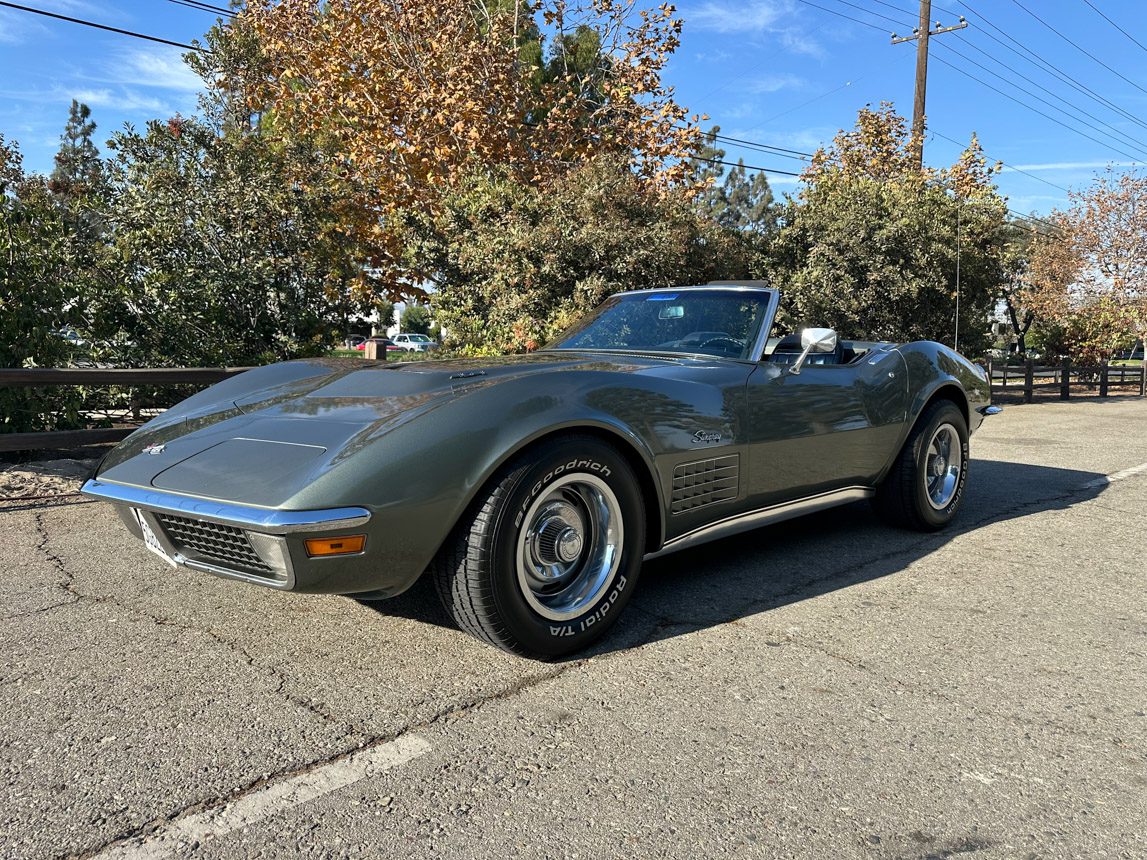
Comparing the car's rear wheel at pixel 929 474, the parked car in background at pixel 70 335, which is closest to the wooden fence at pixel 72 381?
the parked car in background at pixel 70 335

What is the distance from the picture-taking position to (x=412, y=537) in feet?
8.05

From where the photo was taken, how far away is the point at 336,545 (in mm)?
2359

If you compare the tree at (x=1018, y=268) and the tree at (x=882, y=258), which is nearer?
the tree at (x=882, y=258)

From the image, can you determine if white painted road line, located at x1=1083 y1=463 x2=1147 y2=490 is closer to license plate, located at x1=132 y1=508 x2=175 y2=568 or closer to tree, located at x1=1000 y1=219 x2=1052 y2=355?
license plate, located at x1=132 y1=508 x2=175 y2=568

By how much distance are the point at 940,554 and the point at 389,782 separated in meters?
3.30

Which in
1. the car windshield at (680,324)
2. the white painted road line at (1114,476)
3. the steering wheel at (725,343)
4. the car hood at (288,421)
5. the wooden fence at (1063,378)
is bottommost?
the white painted road line at (1114,476)

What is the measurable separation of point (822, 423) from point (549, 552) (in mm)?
1675

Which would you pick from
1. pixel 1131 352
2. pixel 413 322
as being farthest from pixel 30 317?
pixel 413 322

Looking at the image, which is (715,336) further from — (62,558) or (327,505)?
(62,558)

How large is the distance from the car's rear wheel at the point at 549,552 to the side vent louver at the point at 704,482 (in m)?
0.23

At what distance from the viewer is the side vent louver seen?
3156 millimetres

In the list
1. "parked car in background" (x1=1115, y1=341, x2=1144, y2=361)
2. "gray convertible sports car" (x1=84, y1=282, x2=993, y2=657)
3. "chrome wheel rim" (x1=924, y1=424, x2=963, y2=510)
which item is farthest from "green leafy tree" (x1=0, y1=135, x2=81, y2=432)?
"parked car in background" (x1=1115, y1=341, x2=1144, y2=361)

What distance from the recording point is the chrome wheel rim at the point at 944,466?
15.8ft

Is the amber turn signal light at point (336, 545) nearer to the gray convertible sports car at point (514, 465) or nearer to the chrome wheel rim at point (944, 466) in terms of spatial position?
the gray convertible sports car at point (514, 465)
